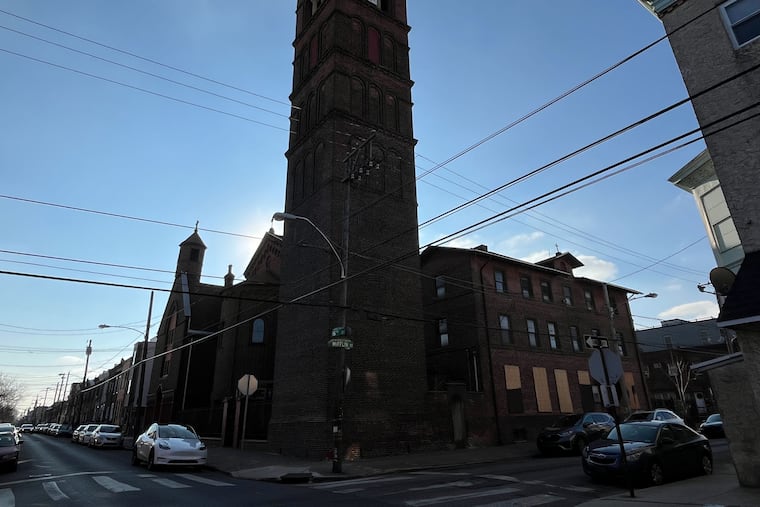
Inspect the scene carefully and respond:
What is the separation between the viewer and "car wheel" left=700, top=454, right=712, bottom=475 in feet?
38.9

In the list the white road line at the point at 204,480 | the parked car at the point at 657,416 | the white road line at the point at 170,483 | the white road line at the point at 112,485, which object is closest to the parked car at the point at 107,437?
the white road line at the point at 112,485

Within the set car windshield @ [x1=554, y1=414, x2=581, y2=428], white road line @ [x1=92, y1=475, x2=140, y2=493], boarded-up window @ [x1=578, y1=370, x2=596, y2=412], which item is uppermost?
boarded-up window @ [x1=578, y1=370, x2=596, y2=412]

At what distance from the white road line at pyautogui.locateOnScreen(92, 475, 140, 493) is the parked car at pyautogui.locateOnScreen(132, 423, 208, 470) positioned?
6.32 feet

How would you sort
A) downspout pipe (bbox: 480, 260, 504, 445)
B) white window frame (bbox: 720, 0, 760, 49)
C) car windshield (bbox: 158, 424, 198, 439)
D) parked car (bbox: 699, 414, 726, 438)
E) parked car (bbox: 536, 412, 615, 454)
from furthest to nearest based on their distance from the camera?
downspout pipe (bbox: 480, 260, 504, 445) → parked car (bbox: 699, 414, 726, 438) → parked car (bbox: 536, 412, 615, 454) → car windshield (bbox: 158, 424, 198, 439) → white window frame (bbox: 720, 0, 760, 49)

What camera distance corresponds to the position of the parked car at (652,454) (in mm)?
10609

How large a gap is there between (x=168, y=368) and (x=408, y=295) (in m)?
26.5

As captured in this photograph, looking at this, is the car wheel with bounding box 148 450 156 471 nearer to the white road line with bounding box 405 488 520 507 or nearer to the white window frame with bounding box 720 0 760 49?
the white road line with bounding box 405 488 520 507

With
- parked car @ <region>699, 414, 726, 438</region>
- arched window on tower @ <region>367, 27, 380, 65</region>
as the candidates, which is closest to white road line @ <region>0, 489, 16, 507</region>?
arched window on tower @ <region>367, 27, 380, 65</region>

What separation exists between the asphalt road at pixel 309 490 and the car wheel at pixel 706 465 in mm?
2976

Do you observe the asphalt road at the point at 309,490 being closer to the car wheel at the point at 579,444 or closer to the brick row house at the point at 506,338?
the car wheel at the point at 579,444

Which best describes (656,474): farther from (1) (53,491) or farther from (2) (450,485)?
(1) (53,491)

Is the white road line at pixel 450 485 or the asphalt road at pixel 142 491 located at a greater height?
the asphalt road at pixel 142 491

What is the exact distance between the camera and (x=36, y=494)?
9.73 meters

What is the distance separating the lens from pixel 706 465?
12.0 m
